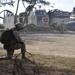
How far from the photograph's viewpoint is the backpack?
28.5ft

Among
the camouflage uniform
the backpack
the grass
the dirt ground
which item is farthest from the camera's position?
the dirt ground

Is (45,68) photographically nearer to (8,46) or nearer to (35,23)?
(8,46)

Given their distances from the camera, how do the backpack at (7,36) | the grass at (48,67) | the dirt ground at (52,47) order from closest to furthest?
the grass at (48,67)
the backpack at (7,36)
the dirt ground at (52,47)

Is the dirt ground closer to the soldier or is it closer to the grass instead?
the grass

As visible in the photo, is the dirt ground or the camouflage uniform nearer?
the camouflage uniform

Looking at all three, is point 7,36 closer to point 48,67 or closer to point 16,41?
point 16,41

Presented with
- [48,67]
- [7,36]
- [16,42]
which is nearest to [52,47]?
[16,42]

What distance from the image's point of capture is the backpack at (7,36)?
8680 mm

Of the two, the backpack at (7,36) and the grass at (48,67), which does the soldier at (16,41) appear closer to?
the backpack at (7,36)

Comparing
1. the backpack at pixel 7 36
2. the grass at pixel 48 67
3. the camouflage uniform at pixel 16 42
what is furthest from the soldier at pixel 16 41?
the grass at pixel 48 67

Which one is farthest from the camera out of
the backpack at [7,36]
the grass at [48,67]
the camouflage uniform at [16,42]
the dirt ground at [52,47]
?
the dirt ground at [52,47]

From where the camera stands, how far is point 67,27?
4206 centimetres

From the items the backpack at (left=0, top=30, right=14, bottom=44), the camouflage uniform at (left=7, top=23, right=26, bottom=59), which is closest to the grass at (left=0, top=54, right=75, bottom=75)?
the camouflage uniform at (left=7, top=23, right=26, bottom=59)

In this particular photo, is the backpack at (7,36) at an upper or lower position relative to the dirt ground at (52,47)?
upper
